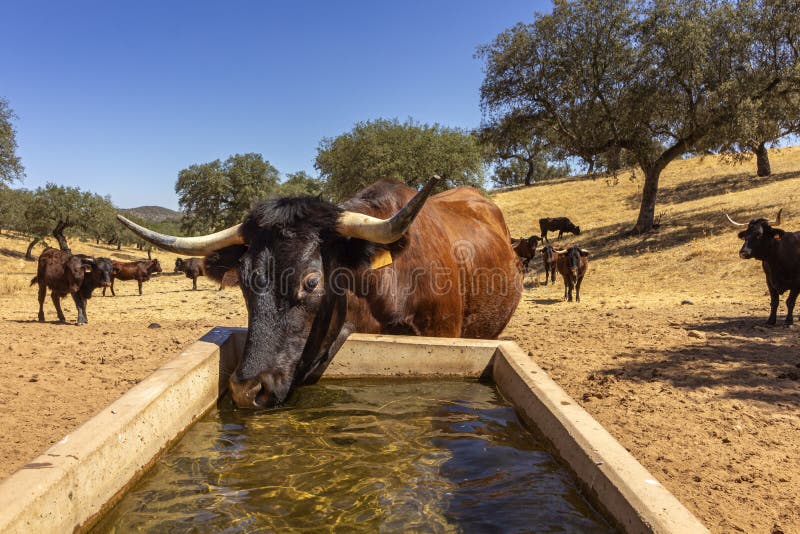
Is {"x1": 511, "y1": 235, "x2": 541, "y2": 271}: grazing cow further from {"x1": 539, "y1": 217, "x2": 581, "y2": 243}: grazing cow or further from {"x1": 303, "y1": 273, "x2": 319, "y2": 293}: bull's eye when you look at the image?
{"x1": 303, "y1": 273, "x2": 319, "y2": 293}: bull's eye

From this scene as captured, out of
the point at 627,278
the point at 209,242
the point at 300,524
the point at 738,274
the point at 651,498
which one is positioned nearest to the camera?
the point at 651,498

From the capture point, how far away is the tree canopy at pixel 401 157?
29.8 meters

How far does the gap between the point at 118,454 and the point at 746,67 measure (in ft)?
76.1

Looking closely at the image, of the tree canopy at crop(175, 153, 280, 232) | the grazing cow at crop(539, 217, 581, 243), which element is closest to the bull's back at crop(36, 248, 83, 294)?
the grazing cow at crop(539, 217, 581, 243)

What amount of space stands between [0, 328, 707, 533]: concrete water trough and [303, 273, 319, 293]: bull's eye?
2.89 feet

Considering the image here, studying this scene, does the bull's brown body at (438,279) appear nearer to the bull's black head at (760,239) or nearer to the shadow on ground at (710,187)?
the bull's black head at (760,239)

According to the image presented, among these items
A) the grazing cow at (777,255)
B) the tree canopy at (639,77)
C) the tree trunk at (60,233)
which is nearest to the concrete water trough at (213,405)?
the grazing cow at (777,255)

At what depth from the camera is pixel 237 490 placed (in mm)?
2520

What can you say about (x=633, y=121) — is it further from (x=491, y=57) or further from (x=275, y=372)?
(x=275, y=372)

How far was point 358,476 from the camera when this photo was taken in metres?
2.64

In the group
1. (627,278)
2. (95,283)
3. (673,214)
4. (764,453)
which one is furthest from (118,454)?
(673,214)

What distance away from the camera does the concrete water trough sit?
1.88 meters

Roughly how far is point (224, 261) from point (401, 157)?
26458 millimetres

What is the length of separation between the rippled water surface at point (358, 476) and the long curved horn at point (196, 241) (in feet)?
3.93
